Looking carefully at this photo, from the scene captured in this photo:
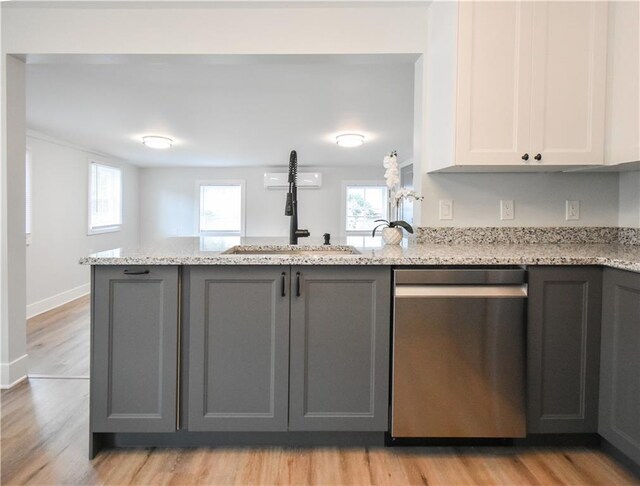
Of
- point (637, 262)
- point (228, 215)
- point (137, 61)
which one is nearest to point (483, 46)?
point (637, 262)

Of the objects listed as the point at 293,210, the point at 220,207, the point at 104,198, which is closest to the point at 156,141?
the point at 104,198

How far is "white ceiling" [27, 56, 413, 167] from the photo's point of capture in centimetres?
316

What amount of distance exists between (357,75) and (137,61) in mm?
1573

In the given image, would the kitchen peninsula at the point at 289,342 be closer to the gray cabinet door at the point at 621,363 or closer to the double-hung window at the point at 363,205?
the gray cabinet door at the point at 621,363

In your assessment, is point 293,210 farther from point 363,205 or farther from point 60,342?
point 363,205

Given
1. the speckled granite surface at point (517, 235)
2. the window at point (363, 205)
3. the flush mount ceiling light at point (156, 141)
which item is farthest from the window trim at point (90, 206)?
the speckled granite surface at point (517, 235)

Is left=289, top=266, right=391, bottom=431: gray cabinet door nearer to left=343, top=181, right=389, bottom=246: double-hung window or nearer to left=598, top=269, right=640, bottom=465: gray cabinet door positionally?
left=598, top=269, right=640, bottom=465: gray cabinet door

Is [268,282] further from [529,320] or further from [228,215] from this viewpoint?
[228,215]

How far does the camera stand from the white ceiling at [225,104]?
3.16 m

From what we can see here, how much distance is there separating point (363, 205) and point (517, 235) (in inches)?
218

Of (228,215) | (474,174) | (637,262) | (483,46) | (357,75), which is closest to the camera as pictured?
(637,262)

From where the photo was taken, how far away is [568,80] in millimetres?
2062

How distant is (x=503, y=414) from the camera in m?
1.82

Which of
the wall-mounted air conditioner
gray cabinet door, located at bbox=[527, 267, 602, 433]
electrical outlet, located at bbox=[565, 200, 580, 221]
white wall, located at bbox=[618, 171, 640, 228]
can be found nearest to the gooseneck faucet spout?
gray cabinet door, located at bbox=[527, 267, 602, 433]
